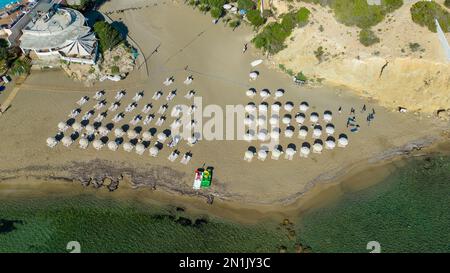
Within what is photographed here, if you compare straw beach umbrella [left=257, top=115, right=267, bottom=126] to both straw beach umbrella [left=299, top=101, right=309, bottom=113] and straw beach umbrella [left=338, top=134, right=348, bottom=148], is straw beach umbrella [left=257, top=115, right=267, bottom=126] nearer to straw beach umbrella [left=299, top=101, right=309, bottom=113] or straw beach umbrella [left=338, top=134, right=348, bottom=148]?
straw beach umbrella [left=299, top=101, right=309, bottom=113]

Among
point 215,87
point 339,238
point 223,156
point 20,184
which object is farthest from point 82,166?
point 339,238

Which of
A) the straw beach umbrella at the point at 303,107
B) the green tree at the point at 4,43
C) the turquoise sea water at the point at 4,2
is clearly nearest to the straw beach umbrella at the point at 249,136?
the straw beach umbrella at the point at 303,107

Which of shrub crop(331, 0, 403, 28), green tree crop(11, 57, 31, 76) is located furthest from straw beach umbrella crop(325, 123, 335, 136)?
green tree crop(11, 57, 31, 76)

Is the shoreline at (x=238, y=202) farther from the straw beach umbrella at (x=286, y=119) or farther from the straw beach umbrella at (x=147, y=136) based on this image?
the straw beach umbrella at (x=286, y=119)

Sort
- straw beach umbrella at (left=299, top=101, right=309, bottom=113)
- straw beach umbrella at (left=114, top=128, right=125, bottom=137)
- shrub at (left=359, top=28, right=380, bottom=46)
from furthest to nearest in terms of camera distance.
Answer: shrub at (left=359, top=28, right=380, bottom=46) < straw beach umbrella at (left=299, top=101, right=309, bottom=113) < straw beach umbrella at (left=114, top=128, right=125, bottom=137)

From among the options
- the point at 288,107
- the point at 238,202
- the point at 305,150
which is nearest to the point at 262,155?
the point at 305,150
